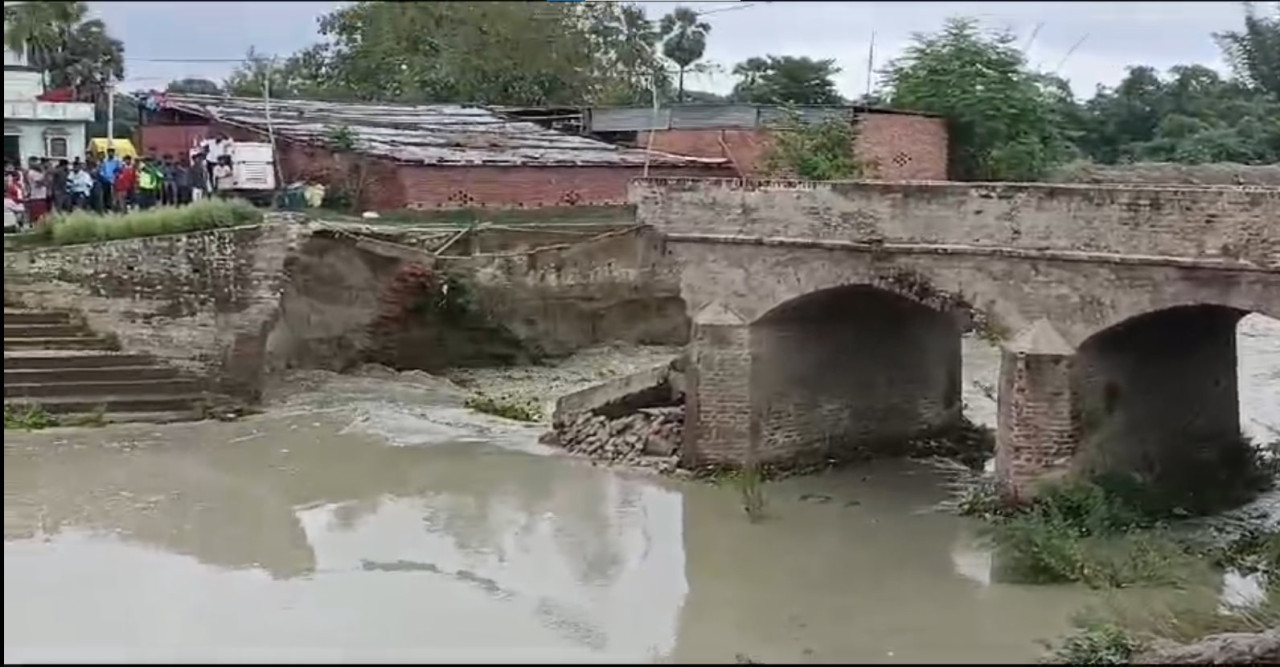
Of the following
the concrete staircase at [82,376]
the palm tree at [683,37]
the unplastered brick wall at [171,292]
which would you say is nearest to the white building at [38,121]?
the unplastered brick wall at [171,292]

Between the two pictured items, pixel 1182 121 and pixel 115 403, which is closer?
pixel 115 403

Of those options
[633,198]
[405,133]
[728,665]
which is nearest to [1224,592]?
[728,665]

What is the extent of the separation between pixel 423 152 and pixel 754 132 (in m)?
4.92

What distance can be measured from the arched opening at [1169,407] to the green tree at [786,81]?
8.66 meters

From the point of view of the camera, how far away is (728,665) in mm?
8297

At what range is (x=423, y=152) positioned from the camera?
2266 cm

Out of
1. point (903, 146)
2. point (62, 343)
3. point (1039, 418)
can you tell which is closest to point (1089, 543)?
point (1039, 418)

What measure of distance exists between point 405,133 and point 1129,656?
1563 cm

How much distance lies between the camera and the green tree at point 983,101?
2098 cm

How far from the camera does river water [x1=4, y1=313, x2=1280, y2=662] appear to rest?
9.73m

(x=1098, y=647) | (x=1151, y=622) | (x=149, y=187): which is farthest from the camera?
(x=149, y=187)

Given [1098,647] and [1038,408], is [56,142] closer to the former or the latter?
[1038,408]

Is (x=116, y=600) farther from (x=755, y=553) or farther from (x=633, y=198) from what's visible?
(x=633, y=198)

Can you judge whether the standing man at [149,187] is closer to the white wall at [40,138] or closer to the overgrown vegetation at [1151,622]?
the white wall at [40,138]
